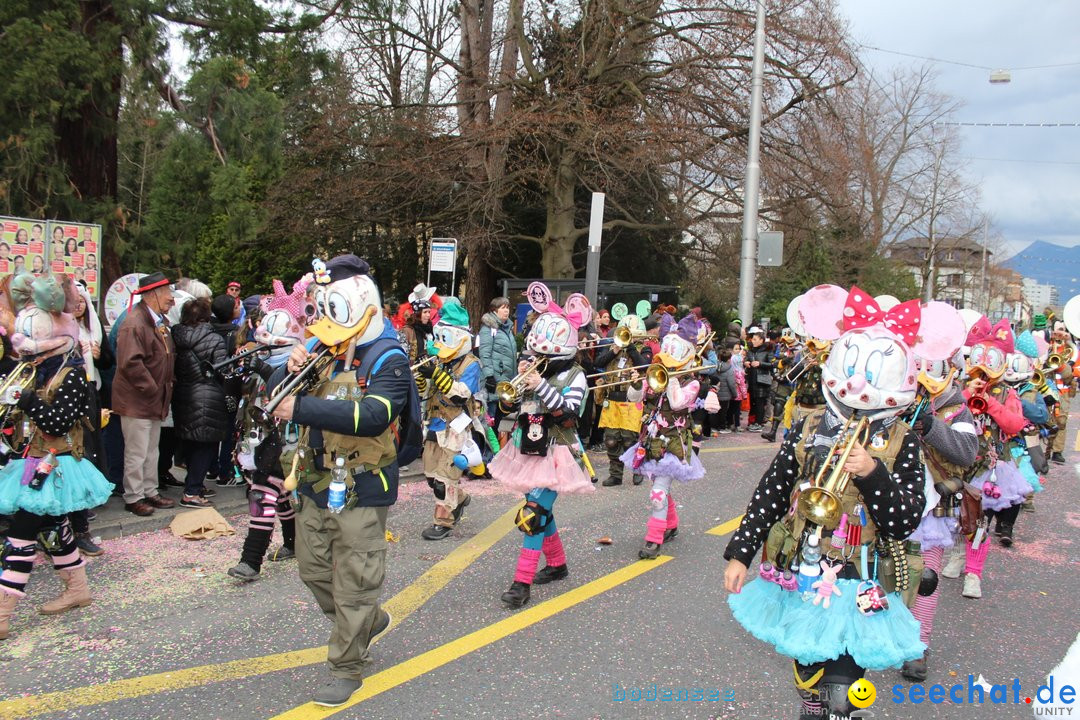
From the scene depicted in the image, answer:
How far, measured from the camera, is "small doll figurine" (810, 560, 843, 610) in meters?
2.83

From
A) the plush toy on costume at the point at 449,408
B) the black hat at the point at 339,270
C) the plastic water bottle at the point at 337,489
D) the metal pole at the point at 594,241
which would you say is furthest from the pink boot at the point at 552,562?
the metal pole at the point at 594,241

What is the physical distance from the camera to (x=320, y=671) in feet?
12.8

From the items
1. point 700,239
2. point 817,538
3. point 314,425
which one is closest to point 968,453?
point 817,538

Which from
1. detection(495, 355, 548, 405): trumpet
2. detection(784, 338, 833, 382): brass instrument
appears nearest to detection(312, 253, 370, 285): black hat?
detection(495, 355, 548, 405): trumpet

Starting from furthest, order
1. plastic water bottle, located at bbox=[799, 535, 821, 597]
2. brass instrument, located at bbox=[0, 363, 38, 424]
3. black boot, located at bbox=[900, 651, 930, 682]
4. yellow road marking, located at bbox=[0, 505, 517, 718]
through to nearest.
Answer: brass instrument, located at bbox=[0, 363, 38, 424]
black boot, located at bbox=[900, 651, 930, 682]
yellow road marking, located at bbox=[0, 505, 517, 718]
plastic water bottle, located at bbox=[799, 535, 821, 597]

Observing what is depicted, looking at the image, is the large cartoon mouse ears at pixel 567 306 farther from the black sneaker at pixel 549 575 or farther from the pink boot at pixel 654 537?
the black sneaker at pixel 549 575

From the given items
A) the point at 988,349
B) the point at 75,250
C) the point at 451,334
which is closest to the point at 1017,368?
the point at 988,349

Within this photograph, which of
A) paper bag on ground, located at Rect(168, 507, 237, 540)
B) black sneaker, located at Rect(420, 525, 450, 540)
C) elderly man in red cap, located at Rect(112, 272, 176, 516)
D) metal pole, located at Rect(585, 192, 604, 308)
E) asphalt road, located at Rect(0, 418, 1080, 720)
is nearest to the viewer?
asphalt road, located at Rect(0, 418, 1080, 720)

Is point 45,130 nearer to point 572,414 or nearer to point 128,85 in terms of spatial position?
point 128,85

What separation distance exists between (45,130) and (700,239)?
41.1 ft

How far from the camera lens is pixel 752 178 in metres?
14.1

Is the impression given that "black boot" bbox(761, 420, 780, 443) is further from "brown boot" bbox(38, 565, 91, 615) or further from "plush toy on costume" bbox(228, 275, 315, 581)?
"brown boot" bbox(38, 565, 91, 615)

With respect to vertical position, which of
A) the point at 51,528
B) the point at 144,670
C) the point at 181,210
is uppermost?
the point at 181,210

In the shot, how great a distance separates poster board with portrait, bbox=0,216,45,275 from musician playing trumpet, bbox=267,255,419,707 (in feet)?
18.0
